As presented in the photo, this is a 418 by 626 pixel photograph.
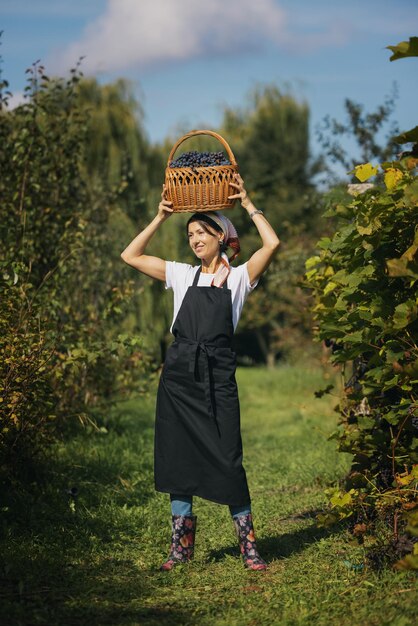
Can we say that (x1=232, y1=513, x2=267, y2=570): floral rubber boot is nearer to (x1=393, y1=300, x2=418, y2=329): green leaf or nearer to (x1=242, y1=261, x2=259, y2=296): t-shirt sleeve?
(x1=242, y1=261, x2=259, y2=296): t-shirt sleeve

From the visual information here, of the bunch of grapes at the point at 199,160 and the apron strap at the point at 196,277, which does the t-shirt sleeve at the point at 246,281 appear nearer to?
the apron strap at the point at 196,277

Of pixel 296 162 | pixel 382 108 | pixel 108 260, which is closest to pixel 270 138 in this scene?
pixel 296 162

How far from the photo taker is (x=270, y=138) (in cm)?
2550

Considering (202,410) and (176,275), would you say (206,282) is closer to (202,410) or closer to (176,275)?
(176,275)

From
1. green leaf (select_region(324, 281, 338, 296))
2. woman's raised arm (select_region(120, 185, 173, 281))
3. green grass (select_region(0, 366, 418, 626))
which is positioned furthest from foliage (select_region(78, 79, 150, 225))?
woman's raised arm (select_region(120, 185, 173, 281))

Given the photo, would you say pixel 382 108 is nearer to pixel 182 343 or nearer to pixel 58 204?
pixel 58 204

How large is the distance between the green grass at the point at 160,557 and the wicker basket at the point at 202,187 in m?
1.85

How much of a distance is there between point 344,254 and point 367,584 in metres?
1.69

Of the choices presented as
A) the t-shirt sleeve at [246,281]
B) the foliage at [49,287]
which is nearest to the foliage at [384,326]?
the t-shirt sleeve at [246,281]

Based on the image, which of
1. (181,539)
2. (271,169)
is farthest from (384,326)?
(271,169)

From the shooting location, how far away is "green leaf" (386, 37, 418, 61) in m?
3.21

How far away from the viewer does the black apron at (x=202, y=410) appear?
14.9ft

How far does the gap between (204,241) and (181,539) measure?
61.6 inches

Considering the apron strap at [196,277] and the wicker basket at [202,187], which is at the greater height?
the wicker basket at [202,187]
